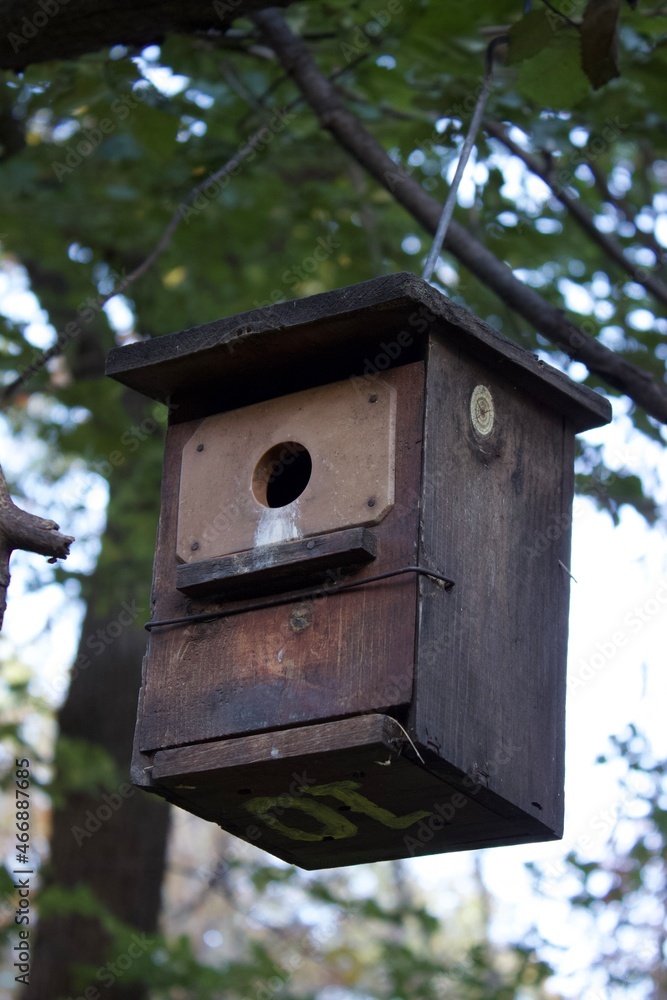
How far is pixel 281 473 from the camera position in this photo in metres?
3.14

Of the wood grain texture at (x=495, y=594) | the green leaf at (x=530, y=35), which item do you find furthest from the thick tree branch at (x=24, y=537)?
the green leaf at (x=530, y=35)

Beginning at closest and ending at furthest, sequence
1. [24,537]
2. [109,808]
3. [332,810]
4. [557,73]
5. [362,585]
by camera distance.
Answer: [24,537] < [362,585] < [332,810] < [557,73] < [109,808]

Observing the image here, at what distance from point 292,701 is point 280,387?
0.77 m

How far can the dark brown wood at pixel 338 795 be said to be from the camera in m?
2.45

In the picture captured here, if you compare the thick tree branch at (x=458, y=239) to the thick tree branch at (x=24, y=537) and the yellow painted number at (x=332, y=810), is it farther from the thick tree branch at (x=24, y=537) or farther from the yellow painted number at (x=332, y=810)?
the thick tree branch at (x=24, y=537)

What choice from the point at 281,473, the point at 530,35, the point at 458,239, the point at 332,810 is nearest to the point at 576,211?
the point at 458,239

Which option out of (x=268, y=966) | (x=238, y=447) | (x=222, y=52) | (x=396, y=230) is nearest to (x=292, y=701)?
(x=238, y=447)

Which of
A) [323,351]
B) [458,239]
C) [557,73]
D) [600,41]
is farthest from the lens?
[458,239]

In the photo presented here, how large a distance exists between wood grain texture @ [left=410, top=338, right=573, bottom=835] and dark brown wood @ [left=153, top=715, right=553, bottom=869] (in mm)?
71

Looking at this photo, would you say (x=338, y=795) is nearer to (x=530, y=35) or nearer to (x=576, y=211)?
(x=530, y=35)

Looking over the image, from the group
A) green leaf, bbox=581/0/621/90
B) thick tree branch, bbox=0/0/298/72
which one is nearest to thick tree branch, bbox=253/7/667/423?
green leaf, bbox=581/0/621/90

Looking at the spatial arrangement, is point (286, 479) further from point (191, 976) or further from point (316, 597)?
point (191, 976)

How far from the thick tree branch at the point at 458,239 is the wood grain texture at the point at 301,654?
94 centimetres

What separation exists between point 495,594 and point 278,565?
0.45m
